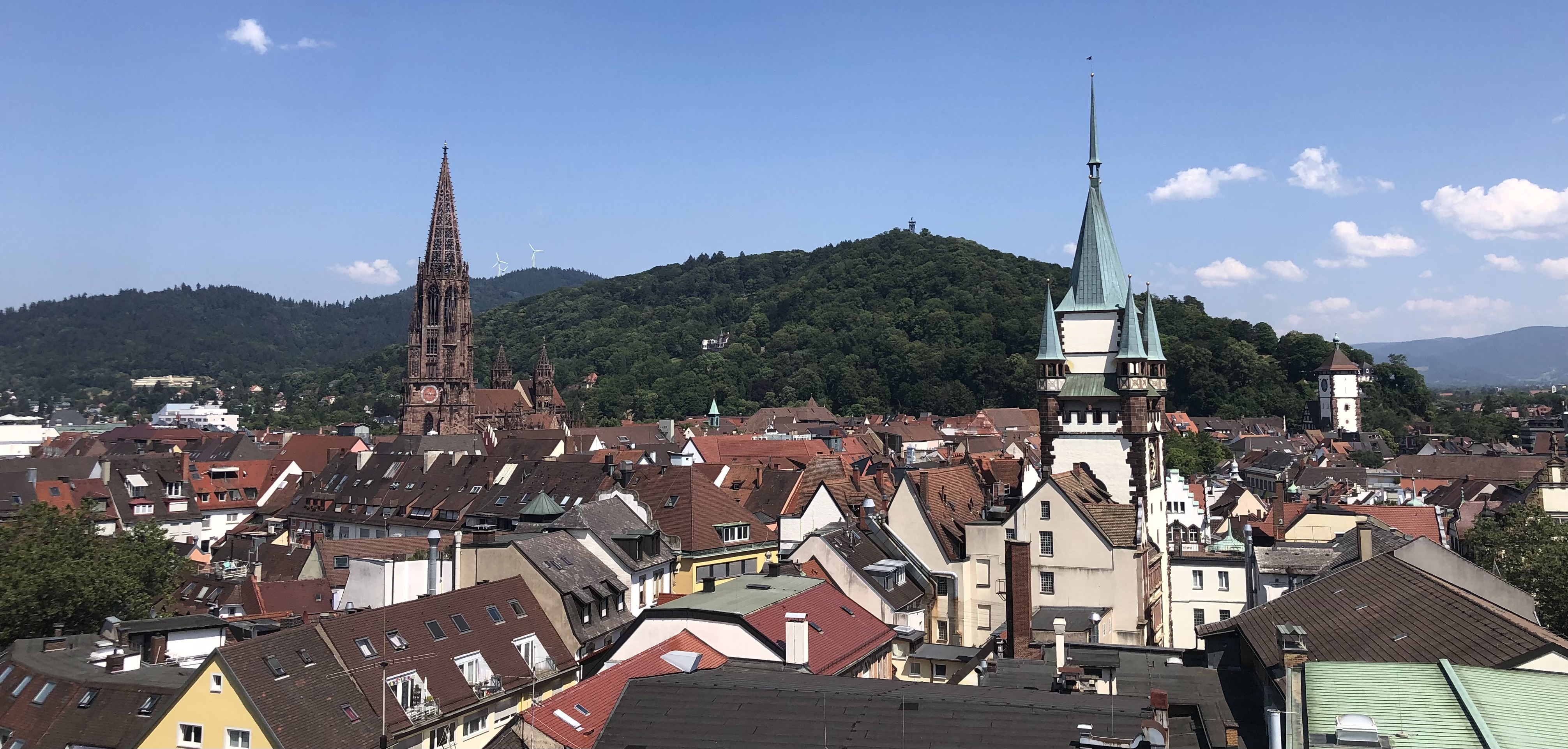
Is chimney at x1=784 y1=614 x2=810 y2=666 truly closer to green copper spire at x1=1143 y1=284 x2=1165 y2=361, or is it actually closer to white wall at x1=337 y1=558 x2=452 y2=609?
white wall at x1=337 y1=558 x2=452 y2=609

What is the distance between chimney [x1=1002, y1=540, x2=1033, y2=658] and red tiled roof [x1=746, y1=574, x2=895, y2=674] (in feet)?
11.9

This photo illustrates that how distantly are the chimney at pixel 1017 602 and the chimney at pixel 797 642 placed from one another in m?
9.31

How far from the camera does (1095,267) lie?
174 feet

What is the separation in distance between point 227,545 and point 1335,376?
497ft

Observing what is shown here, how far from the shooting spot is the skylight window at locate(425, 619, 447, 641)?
84.1ft

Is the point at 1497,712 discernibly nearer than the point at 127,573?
Yes

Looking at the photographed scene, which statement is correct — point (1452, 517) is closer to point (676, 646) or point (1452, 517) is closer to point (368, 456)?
point (676, 646)

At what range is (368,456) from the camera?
71.7m

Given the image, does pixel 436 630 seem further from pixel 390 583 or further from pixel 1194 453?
pixel 1194 453

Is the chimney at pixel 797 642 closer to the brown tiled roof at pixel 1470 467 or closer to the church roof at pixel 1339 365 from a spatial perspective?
the brown tiled roof at pixel 1470 467

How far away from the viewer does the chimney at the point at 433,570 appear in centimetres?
3256

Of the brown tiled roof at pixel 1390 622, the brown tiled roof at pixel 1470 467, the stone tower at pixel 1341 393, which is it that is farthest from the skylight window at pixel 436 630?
the stone tower at pixel 1341 393

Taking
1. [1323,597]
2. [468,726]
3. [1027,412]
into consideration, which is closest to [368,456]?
[468,726]

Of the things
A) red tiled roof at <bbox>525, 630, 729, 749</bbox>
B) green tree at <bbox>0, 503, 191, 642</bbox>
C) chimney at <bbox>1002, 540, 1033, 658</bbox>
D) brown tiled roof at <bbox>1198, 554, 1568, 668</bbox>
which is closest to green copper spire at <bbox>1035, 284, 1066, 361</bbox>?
chimney at <bbox>1002, 540, 1033, 658</bbox>
